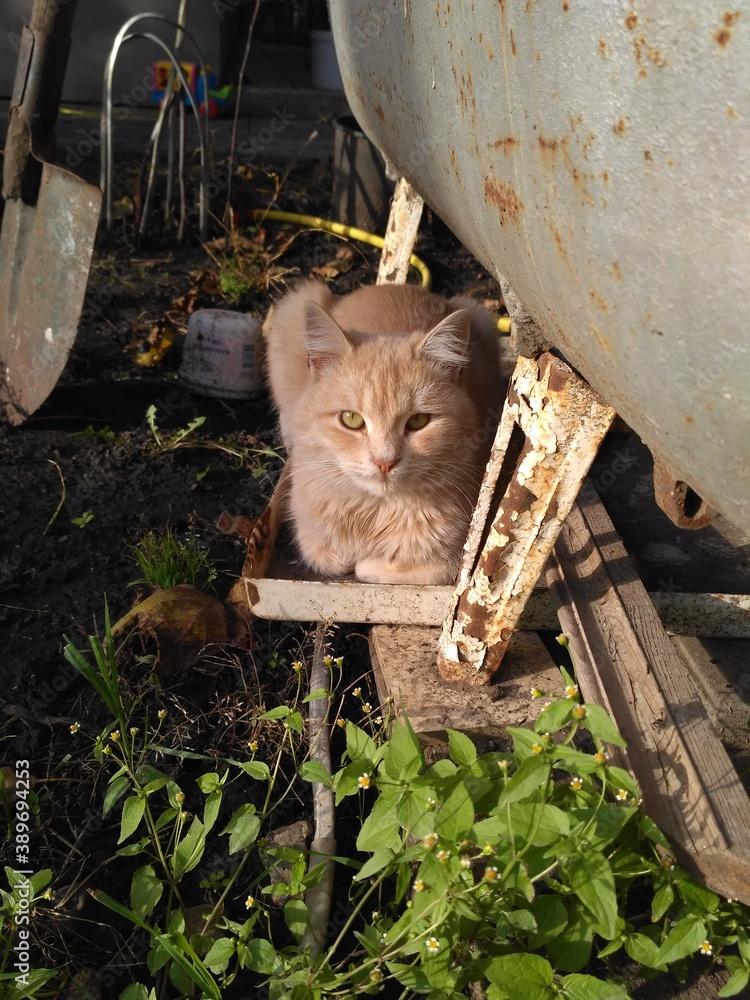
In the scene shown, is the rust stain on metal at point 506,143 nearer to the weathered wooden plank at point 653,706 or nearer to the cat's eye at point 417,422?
the cat's eye at point 417,422

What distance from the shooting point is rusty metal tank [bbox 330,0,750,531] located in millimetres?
658

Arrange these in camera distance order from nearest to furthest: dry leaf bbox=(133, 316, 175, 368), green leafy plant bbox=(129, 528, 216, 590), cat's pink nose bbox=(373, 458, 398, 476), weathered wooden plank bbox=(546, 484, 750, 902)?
weathered wooden plank bbox=(546, 484, 750, 902), cat's pink nose bbox=(373, 458, 398, 476), green leafy plant bbox=(129, 528, 216, 590), dry leaf bbox=(133, 316, 175, 368)

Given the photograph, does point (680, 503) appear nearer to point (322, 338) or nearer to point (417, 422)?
point (417, 422)

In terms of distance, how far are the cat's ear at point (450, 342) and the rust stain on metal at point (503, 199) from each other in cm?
48

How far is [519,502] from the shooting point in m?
1.42

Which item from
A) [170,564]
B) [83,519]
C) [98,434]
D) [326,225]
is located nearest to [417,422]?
[170,564]

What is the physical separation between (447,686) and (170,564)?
32.1 inches

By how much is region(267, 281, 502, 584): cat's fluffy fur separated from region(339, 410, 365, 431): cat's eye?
13mm

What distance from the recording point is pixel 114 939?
1.35 m

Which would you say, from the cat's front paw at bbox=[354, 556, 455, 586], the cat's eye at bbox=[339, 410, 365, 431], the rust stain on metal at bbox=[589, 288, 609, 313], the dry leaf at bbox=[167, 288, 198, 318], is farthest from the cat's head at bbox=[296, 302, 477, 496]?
the dry leaf at bbox=[167, 288, 198, 318]

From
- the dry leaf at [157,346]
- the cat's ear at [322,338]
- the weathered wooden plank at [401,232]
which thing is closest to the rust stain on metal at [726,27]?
the cat's ear at [322,338]

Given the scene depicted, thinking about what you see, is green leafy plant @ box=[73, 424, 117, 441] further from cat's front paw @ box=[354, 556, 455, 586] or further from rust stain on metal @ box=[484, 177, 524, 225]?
rust stain on metal @ box=[484, 177, 524, 225]

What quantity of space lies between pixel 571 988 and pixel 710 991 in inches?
15.7

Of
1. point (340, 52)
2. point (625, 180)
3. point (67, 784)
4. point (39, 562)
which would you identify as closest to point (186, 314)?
point (340, 52)
